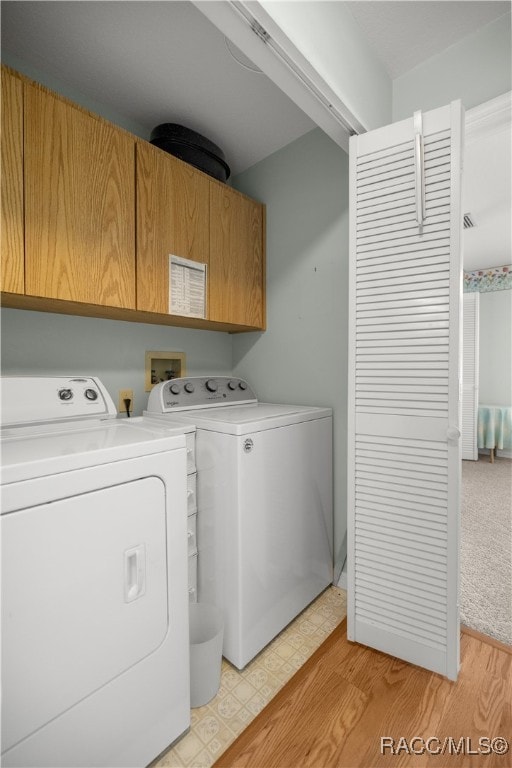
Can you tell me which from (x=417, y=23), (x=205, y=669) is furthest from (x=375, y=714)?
(x=417, y=23)

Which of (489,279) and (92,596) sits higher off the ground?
(489,279)

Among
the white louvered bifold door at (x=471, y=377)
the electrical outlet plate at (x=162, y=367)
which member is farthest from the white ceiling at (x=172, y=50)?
the white louvered bifold door at (x=471, y=377)

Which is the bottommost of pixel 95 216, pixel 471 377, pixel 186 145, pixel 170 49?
pixel 471 377

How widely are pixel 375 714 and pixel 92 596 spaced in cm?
107

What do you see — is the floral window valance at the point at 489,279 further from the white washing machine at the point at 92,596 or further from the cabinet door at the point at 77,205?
the white washing machine at the point at 92,596

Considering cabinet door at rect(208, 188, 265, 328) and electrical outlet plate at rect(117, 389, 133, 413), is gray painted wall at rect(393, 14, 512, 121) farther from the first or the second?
electrical outlet plate at rect(117, 389, 133, 413)

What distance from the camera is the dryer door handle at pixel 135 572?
3.38 ft

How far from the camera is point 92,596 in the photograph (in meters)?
0.96

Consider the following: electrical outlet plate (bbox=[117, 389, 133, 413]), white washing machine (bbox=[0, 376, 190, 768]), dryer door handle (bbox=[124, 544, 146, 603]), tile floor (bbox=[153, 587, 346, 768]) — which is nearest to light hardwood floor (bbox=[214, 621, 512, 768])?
tile floor (bbox=[153, 587, 346, 768])

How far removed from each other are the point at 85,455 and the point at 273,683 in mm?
1179

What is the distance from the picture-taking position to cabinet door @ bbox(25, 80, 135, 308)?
1267mm

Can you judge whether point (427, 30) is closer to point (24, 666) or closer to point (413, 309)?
point (413, 309)

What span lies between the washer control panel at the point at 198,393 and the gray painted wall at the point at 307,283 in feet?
0.62

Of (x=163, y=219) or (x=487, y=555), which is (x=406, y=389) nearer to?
(x=163, y=219)
